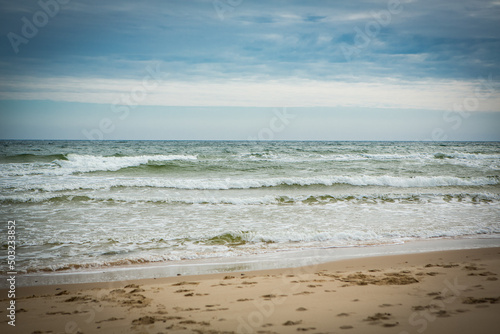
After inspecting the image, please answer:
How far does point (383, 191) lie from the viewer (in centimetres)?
1538

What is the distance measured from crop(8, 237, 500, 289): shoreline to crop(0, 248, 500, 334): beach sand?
12.1 inches

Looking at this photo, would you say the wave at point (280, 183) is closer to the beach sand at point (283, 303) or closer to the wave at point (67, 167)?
the wave at point (67, 167)

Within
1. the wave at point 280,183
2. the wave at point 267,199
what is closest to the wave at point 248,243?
the wave at point 267,199

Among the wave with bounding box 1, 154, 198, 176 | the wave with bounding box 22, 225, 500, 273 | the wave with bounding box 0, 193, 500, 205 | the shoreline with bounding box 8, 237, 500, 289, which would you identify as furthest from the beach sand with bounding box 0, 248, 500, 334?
the wave with bounding box 1, 154, 198, 176

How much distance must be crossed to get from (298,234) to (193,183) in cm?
984

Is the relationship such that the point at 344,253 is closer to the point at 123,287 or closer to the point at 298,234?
the point at 298,234

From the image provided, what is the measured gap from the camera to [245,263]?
6.49m

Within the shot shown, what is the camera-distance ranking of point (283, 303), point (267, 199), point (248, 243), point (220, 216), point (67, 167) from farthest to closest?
point (67, 167) → point (267, 199) → point (220, 216) → point (248, 243) → point (283, 303)

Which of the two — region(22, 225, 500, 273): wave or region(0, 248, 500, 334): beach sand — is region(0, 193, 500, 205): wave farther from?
region(0, 248, 500, 334): beach sand

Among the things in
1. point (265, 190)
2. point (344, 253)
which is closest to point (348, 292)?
point (344, 253)

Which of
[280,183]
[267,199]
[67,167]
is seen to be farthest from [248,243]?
[67,167]

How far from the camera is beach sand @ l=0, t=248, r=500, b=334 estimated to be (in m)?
3.70

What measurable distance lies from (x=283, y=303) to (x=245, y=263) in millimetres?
2221

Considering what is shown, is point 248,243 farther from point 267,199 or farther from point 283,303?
point 267,199
